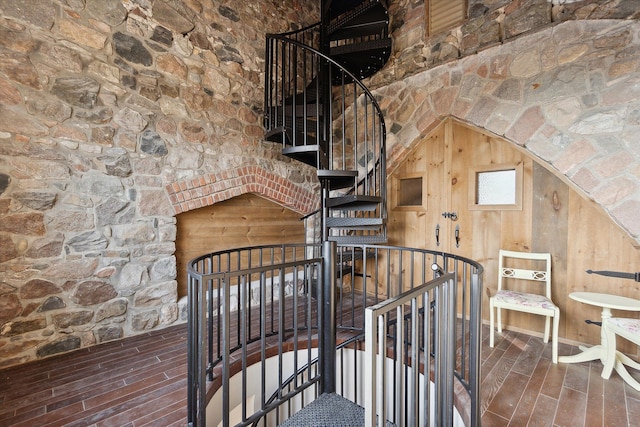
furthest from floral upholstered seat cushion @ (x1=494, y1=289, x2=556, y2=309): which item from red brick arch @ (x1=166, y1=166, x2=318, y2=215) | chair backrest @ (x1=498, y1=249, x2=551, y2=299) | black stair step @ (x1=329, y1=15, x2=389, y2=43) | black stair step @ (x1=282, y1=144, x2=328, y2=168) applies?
black stair step @ (x1=329, y1=15, x2=389, y2=43)

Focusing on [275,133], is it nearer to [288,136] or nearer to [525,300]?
[288,136]

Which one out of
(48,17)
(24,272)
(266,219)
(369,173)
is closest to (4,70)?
(48,17)

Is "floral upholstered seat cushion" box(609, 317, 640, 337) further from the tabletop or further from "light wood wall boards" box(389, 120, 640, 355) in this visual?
"light wood wall boards" box(389, 120, 640, 355)

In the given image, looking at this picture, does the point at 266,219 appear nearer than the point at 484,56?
No

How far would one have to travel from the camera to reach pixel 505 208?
9.40ft

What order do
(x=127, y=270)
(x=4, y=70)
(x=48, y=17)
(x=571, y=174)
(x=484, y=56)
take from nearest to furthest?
(x=4, y=70)
(x=48, y=17)
(x=571, y=174)
(x=127, y=270)
(x=484, y=56)

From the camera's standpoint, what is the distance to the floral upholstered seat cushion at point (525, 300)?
2320 mm

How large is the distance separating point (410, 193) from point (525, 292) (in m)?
1.55

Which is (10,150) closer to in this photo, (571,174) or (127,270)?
(127,270)

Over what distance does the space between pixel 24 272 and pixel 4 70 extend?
1404 millimetres

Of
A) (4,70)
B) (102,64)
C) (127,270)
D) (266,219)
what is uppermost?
(102,64)

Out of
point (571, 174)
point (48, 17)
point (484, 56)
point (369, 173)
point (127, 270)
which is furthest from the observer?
point (369, 173)

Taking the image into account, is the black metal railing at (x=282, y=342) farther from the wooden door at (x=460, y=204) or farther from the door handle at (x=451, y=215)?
the door handle at (x=451, y=215)

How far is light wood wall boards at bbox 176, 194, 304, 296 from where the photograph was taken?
293 centimetres
